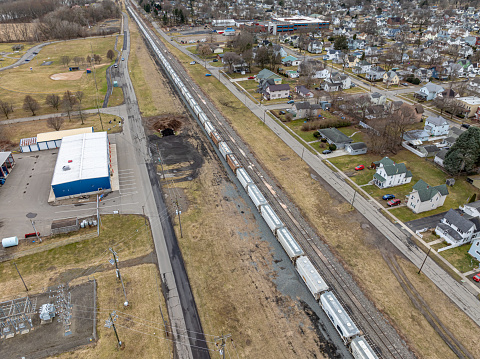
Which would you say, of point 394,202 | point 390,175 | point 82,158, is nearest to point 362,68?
point 390,175

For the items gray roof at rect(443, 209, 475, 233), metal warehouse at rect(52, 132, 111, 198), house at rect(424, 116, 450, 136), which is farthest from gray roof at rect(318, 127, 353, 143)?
metal warehouse at rect(52, 132, 111, 198)

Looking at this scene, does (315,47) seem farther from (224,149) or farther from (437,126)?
(224,149)

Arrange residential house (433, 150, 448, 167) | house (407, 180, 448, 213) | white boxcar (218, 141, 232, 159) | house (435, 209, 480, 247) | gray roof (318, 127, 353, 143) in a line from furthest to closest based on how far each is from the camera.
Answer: gray roof (318, 127, 353, 143)
white boxcar (218, 141, 232, 159)
residential house (433, 150, 448, 167)
house (407, 180, 448, 213)
house (435, 209, 480, 247)

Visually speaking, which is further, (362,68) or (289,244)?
(362,68)

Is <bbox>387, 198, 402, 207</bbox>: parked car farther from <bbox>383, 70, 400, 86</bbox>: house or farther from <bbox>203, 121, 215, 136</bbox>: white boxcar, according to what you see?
<bbox>383, 70, 400, 86</bbox>: house

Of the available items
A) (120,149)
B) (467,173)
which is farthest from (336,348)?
(120,149)

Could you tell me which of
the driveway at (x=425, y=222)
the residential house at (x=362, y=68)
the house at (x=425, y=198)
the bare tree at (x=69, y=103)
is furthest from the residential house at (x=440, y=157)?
the bare tree at (x=69, y=103)

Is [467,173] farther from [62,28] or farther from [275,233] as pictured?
[62,28]
